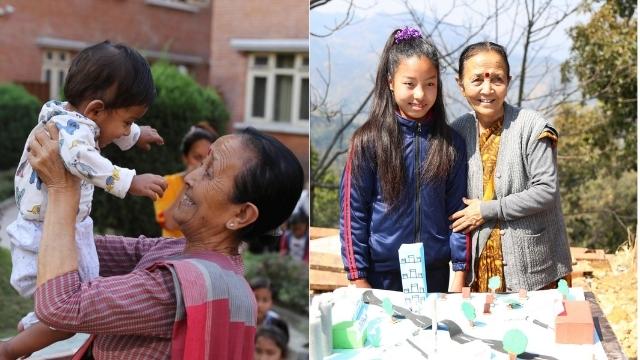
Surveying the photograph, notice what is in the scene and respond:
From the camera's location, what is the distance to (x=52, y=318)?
1077 millimetres

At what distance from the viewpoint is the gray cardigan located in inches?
73.6

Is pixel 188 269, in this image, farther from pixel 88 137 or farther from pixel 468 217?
pixel 468 217

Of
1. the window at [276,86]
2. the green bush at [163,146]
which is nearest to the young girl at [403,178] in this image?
the green bush at [163,146]

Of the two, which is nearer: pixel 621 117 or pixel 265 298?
pixel 621 117

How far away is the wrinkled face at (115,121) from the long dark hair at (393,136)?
702 mm

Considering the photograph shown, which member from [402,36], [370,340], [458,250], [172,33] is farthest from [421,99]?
[172,33]

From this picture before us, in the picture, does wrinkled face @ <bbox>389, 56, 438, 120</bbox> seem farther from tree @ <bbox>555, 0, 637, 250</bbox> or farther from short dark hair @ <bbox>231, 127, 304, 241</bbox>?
tree @ <bbox>555, 0, 637, 250</bbox>

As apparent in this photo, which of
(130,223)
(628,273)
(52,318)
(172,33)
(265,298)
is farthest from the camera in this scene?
(172,33)

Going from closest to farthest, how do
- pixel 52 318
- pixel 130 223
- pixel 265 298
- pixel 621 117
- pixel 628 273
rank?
pixel 52 318
pixel 628 273
pixel 621 117
pixel 265 298
pixel 130 223

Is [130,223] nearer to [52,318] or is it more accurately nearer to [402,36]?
[402,36]

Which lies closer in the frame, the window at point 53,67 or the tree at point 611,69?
the tree at point 611,69

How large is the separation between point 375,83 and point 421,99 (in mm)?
162

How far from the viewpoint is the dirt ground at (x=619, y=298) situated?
256cm

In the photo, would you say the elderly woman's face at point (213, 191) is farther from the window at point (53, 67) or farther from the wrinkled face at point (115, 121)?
the window at point (53, 67)
